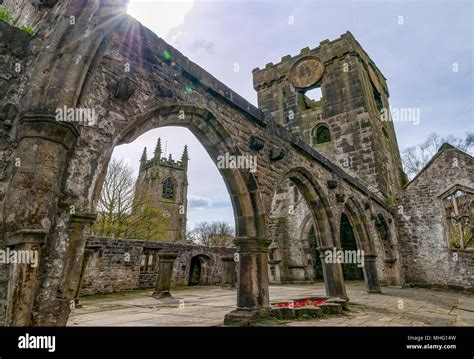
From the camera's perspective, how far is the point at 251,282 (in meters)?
4.32

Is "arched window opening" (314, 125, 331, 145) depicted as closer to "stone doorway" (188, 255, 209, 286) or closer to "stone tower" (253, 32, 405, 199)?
"stone tower" (253, 32, 405, 199)

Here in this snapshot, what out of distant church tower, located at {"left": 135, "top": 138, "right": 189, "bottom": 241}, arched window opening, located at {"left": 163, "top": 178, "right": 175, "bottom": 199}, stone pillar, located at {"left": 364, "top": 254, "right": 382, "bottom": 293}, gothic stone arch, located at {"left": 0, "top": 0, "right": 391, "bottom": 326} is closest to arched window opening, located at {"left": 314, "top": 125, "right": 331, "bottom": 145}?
stone pillar, located at {"left": 364, "top": 254, "right": 382, "bottom": 293}

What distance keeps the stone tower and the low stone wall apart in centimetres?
828

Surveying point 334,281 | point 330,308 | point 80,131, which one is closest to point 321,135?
point 334,281

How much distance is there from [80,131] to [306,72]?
607 inches

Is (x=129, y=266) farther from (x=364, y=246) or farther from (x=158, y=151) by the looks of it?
(x=158, y=151)

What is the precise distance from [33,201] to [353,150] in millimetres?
13211

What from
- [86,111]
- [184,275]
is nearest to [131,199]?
[184,275]

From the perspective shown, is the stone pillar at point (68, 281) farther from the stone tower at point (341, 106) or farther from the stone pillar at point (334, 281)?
the stone tower at point (341, 106)

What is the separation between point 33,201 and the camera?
229cm

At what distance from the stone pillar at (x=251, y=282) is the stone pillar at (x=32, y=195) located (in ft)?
8.19

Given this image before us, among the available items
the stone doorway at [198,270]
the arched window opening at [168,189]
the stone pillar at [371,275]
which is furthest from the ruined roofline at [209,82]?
the arched window opening at [168,189]
